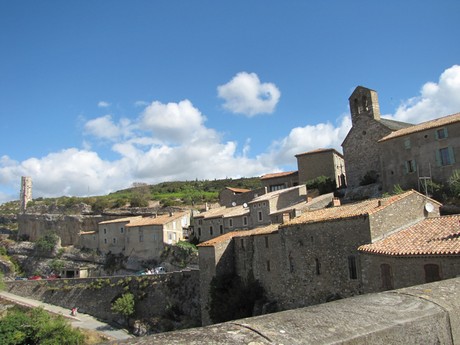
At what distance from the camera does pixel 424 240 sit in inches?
677

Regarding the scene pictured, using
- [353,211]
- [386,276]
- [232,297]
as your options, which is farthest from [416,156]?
[386,276]

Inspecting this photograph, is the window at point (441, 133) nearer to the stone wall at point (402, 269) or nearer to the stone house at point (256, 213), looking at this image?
the stone house at point (256, 213)

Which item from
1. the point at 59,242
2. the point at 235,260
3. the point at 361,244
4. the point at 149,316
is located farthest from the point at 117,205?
the point at 361,244

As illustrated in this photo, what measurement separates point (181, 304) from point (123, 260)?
2136 cm

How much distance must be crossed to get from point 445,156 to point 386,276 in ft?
80.3

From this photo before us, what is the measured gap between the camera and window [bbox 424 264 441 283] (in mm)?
15094

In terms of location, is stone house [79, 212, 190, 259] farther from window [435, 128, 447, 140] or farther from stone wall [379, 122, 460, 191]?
window [435, 128, 447, 140]

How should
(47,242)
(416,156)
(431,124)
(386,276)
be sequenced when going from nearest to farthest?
(386,276) < (431,124) < (416,156) < (47,242)

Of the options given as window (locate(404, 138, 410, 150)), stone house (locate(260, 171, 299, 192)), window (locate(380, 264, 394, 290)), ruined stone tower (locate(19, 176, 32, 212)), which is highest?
ruined stone tower (locate(19, 176, 32, 212))

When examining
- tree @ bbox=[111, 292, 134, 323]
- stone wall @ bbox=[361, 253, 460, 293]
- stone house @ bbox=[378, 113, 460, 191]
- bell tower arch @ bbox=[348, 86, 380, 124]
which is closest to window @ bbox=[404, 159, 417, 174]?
stone house @ bbox=[378, 113, 460, 191]

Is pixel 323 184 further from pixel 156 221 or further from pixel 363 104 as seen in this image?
pixel 156 221

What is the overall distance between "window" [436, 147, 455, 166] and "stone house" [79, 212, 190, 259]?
3399cm

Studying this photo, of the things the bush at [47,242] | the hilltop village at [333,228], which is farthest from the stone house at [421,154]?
the bush at [47,242]

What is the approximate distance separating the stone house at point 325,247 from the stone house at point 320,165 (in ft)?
83.5
